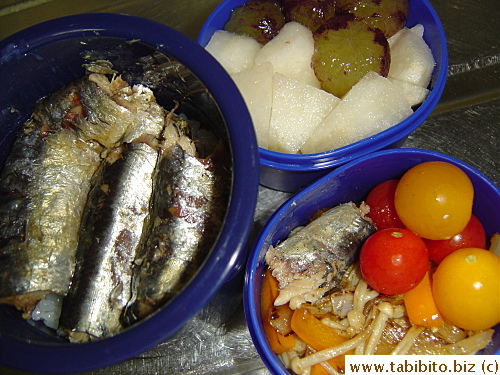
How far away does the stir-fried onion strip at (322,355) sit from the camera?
1.27m

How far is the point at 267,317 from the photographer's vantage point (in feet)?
4.42

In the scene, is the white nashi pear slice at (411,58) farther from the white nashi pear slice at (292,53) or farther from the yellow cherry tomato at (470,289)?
the yellow cherry tomato at (470,289)

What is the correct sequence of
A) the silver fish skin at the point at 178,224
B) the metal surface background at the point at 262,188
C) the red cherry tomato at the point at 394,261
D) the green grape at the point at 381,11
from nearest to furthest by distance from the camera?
the silver fish skin at the point at 178,224, the red cherry tomato at the point at 394,261, the green grape at the point at 381,11, the metal surface background at the point at 262,188

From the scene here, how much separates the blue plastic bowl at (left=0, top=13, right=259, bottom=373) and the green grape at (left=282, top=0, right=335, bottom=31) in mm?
538

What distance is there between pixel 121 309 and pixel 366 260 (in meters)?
0.70

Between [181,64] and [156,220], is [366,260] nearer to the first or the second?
[156,220]

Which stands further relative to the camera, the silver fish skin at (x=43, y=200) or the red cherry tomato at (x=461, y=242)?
the red cherry tomato at (x=461, y=242)

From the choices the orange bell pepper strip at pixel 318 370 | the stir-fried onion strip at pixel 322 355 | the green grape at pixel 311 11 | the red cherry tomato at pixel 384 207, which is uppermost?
the green grape at pixel 311 11

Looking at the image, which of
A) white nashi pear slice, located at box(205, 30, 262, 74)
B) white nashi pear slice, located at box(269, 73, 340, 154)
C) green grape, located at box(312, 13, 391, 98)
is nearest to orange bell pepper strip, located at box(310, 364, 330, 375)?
white nashi pear slice, located at box(269, 73, 340, 154)

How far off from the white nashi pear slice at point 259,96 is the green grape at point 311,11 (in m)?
0.27

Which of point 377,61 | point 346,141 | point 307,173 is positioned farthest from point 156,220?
point 377,61

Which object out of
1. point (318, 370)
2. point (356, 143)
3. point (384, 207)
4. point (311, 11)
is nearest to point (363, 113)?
point (356, 143)

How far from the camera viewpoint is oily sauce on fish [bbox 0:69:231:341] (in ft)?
3.80

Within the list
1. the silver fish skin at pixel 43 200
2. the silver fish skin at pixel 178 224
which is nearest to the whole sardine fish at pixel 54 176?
the silver fish skin at pixel 43 200
